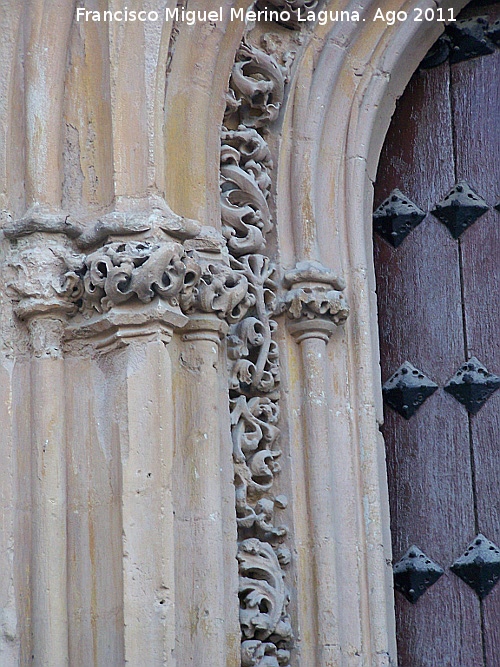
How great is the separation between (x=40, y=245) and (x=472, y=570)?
124cm

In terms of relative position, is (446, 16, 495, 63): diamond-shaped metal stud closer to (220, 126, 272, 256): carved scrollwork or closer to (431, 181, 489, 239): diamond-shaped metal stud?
(431, 181, 489, 239): diamond-shaped metal stud

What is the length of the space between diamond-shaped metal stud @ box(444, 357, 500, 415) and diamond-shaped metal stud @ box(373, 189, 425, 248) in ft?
1.23

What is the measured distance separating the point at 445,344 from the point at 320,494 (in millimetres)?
559

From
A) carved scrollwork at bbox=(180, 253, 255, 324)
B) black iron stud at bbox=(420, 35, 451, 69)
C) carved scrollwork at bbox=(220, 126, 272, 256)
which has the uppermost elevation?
black iron stud at bbox=(420, 35, 451, 69)

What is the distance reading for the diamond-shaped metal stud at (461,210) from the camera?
3.37 m

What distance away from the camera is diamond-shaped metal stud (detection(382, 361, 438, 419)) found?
327 centimetres

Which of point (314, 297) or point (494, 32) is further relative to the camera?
point (494, 32)

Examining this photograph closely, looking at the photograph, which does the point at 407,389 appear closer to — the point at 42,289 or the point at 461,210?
the point at 461,210

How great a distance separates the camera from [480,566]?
312 cm

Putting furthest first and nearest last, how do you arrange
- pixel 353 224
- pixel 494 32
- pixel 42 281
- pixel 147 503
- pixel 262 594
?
pixel 494 32 < pixel 353 224 < pixel 262 594 < pixel 42 281 < pixel 147 503

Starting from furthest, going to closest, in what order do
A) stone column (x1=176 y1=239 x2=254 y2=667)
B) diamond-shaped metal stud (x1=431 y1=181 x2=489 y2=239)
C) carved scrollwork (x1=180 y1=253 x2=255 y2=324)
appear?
1. diamond-shaped metal stud (x1=431 y1=181 x2=489 y2=239)
2. carved scrollwork (x1=180 y1=253 x2=255 y2=324)
3. stone column (x1=176 y1=239 x2=254 y2=667)

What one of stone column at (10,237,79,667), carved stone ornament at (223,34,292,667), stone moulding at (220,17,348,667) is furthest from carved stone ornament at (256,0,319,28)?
stone column at (10,237,79,667)

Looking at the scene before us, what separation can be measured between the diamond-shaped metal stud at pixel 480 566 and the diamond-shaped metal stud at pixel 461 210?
2.51 ft

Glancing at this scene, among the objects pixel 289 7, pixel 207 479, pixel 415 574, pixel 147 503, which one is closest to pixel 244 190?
pixel 289 7
